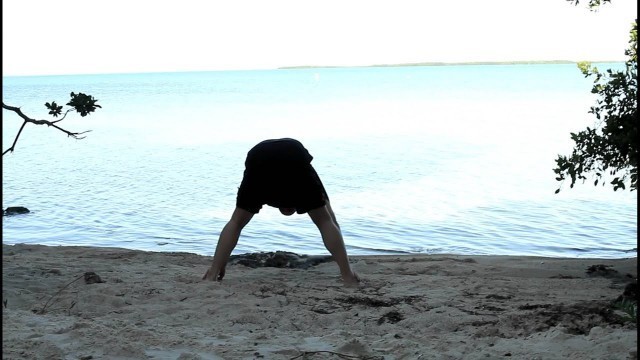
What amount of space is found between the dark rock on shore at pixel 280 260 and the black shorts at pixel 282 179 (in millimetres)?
1616

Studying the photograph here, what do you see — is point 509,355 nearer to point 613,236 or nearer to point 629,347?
point 629,347

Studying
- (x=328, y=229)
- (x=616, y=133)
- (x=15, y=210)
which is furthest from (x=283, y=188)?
(x=15, y=210)

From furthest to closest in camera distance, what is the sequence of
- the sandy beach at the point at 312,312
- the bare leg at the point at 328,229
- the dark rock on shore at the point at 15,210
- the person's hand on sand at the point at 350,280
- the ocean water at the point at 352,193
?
the dark rock on shore at the point at 15,210, the ocean water at the point at 352,193, the person's hand on sand at the point at 350,280, the bare leg at the point at 328,229, the sandy beach at the point at 312,312

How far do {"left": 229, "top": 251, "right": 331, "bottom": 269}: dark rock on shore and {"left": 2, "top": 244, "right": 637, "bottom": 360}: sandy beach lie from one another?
0.14 meters

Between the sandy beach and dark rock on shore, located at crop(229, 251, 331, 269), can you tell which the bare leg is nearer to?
the sandy beach

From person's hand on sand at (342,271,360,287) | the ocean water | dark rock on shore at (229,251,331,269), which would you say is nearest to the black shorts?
Answer: person's hand on sand at (342,271,360,287)

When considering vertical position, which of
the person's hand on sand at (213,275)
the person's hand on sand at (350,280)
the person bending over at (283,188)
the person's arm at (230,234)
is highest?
the person bending over at (283,188)

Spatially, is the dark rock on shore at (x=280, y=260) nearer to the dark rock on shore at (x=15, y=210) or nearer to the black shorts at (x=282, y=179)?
the black shorts at (x=282, y=179)

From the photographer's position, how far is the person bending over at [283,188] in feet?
20.0

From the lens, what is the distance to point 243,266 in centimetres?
761

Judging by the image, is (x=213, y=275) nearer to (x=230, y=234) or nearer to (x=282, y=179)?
(x=230, y=234)

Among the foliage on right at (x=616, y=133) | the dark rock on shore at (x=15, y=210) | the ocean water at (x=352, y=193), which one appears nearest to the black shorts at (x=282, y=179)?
the foliage on right at (x=616, y=133)

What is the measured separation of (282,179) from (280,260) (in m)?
1.90

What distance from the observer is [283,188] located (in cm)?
609
